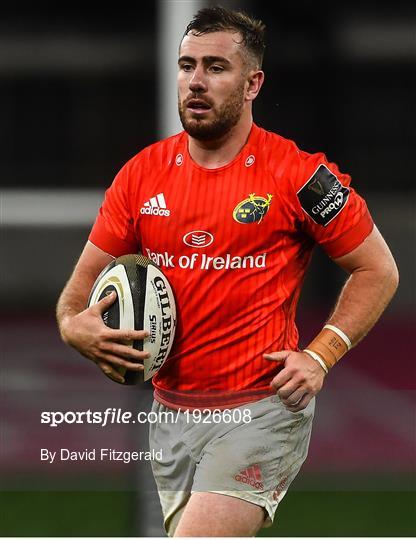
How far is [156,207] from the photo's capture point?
2838 millimetres

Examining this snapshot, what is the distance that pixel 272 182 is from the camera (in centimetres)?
278

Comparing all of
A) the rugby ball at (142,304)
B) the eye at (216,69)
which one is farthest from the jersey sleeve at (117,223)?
the eye at (216,69)

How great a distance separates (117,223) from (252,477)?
775mm

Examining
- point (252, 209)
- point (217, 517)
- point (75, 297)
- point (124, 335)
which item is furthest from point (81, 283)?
point (217, 517)

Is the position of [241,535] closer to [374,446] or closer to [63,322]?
[63,322]

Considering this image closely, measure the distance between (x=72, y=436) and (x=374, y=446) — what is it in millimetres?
2624

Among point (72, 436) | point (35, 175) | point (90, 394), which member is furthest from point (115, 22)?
point (72, 436)

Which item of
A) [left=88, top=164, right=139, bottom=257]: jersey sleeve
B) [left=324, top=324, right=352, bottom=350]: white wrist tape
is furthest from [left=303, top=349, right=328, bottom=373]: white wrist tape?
[left=88, top=164, right=139, bottom=257]: jersey sleeve

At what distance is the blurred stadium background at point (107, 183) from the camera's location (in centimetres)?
493

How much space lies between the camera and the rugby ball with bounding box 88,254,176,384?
275 centimetres

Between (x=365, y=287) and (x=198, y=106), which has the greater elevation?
(x=198, y=106)

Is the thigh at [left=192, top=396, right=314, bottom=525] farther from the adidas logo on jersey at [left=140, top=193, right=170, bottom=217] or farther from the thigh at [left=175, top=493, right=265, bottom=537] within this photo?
the adidas logo on jersey at [left=140, top=193, right=170, bottom=217]

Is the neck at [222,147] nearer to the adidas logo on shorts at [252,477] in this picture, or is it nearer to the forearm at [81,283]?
the forearm at [81,283]

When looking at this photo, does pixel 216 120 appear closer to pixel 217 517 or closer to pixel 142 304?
pixel 142 304
